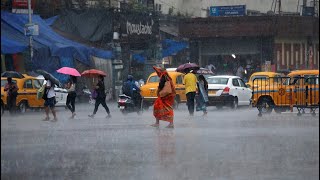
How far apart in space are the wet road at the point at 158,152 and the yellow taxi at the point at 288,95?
221 cm

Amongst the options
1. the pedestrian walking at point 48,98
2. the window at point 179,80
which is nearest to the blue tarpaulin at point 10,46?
the pedestrian walking at point 48,98

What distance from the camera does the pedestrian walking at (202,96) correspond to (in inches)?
755

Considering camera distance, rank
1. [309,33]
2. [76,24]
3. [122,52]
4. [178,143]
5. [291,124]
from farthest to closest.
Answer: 1. [122,52]
2. [291,124]
3. [76,24]
4. [178,143]
5. [309,33]

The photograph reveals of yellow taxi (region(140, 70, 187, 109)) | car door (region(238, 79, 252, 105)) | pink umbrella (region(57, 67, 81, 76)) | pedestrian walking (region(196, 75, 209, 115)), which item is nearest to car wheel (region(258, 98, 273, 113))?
pedestrian walking (region(196, 75, 209, 115))

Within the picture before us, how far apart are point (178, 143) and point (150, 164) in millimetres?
2414

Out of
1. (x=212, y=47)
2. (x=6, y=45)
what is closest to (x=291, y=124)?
(x=212, y=47)

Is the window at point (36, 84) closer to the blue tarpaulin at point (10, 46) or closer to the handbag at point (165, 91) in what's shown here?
the handbag at point (165, 91)

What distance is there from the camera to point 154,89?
22.7 metres

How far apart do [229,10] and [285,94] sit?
10.2 m

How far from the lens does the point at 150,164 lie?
8.31 metres

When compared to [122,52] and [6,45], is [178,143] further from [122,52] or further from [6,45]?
[122,52]

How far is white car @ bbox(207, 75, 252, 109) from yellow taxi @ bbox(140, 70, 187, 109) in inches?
32.1

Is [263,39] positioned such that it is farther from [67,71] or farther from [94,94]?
[94,94]

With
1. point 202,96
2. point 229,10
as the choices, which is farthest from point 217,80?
point 229,10
